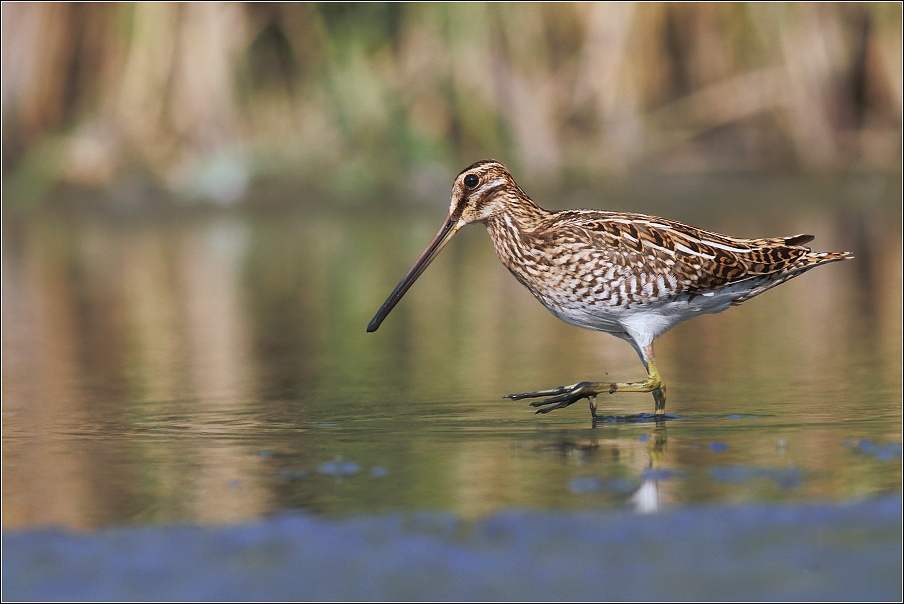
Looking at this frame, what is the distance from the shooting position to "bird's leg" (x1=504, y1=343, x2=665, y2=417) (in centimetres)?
550

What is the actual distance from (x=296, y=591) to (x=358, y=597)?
0.15 m

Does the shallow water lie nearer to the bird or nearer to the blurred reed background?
the bird

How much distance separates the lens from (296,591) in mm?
3467

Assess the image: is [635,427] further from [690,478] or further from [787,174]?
[787,174]

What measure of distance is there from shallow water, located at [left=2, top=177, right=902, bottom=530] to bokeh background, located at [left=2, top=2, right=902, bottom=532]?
1.0 inches

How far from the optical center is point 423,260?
20.5ft

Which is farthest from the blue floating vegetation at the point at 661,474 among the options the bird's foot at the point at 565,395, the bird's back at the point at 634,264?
the bird's back at the point at 634,264

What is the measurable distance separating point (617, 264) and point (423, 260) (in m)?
0.95

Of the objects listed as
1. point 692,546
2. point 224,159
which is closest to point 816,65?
point 224,159

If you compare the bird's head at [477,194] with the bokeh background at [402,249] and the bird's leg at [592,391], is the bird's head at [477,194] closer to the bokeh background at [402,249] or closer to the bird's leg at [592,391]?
the bokeh background at [402,249]

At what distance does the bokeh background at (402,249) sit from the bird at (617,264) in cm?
30

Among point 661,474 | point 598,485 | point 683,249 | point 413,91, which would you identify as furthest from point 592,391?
point 413,91

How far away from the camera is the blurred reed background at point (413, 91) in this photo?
12.5 metres

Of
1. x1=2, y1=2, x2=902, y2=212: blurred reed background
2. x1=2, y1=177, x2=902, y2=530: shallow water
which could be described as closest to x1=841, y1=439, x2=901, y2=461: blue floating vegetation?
x1=2, y1=177, x2=902, y2=530: shallow water
